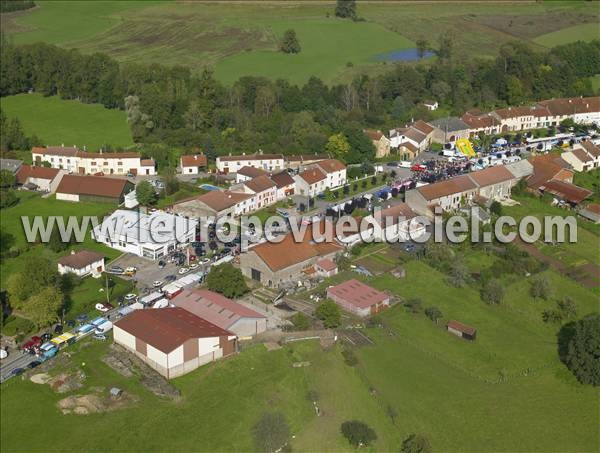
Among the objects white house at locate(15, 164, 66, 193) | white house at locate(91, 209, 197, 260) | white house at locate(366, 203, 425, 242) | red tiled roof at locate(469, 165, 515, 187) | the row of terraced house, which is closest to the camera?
white house at locate(91, 209, 197, 260)

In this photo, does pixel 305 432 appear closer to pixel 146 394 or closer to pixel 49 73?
pixel 146 394

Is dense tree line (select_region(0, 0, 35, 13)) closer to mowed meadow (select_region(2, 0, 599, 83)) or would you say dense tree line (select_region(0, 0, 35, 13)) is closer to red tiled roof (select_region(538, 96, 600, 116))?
mowed meadow (select_region(2, 0, 599, 83))

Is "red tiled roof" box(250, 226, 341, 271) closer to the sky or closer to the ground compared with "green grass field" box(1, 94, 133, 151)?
closer to the sky

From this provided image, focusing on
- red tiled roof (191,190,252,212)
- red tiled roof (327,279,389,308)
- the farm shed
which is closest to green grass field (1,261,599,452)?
the farm shed

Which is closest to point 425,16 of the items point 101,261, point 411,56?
point 411,56

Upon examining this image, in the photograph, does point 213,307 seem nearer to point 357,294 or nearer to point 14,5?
point 357,294

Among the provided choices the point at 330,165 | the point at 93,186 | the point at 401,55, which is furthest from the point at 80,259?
the point at 401,55
